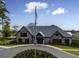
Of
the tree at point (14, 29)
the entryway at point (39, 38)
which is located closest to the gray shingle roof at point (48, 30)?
the entryway at point (39, 38)

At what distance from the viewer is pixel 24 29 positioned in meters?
5.41

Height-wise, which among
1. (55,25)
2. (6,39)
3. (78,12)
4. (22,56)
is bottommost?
(22,56)

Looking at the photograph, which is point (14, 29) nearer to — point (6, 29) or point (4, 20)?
point (6, 29)

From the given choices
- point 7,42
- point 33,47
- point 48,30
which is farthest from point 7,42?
A: point 48,30

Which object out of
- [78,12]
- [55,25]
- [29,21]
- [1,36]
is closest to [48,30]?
[55,25]

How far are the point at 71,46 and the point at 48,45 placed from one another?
24.7 inches

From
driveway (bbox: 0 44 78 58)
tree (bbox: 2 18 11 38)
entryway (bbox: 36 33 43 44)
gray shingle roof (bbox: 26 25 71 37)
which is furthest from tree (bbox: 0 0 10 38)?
entryway (bbox: 36 33 43 44)

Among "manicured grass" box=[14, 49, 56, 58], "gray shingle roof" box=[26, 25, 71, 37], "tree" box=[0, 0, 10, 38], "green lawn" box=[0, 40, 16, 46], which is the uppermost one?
"tree" box=[0, 0, 10, 38]

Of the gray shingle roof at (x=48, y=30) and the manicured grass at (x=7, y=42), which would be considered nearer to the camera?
the gray shingle roof at (x=48, y=30)

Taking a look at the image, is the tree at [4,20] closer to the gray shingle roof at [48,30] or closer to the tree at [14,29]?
the tree at [14,29]

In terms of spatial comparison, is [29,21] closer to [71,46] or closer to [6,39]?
[6,39]

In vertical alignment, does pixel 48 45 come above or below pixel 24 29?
below

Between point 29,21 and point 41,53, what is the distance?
3.06 ft

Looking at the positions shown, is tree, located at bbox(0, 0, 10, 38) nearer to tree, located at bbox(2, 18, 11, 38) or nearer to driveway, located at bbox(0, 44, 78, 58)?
tree, located at bbox(2, 18, 11, 38)
